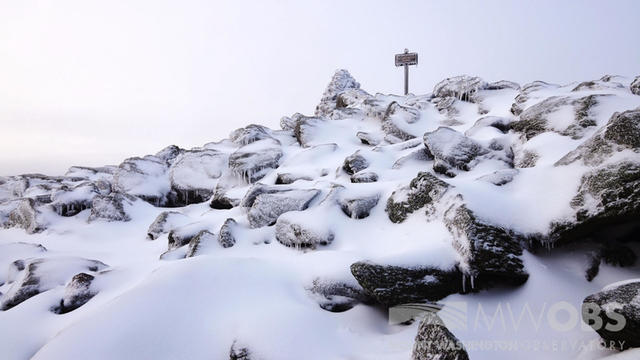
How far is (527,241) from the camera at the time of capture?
563cm

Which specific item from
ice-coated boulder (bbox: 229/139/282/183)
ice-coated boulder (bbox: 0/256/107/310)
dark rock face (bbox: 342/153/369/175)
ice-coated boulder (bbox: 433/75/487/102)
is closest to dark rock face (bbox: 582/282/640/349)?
dark rock face (bbox: 342/153/369/175)

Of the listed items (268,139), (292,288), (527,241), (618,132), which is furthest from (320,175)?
(618,132)

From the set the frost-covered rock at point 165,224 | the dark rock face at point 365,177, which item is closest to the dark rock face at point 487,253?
the dark rock face at point 365,177

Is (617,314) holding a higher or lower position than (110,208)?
higher

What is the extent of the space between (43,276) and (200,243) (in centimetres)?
358

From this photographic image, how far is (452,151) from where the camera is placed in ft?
32.4

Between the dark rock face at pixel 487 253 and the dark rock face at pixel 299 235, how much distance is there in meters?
3.09

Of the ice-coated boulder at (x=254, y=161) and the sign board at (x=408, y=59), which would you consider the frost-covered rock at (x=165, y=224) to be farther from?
the sign board at (x=408, y=59)

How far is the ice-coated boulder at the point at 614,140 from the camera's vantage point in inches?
210

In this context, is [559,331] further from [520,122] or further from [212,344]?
[520,122]

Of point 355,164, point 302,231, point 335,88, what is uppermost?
point 335,88

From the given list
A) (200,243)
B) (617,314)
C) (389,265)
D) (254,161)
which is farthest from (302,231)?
(254,161)

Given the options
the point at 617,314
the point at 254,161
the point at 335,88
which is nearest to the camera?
the point at 617,314

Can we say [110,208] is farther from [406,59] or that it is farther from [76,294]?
[406,59]
